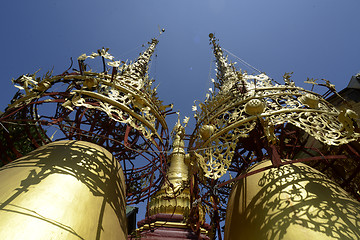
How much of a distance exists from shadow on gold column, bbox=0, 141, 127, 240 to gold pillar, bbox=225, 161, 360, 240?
4.69 feet

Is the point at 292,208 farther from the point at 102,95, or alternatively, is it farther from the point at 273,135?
the point at 102,95

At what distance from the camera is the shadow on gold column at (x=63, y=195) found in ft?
6.15

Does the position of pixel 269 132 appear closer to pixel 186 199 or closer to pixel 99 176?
pixel 99 176

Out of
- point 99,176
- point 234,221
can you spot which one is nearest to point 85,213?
point 99,176

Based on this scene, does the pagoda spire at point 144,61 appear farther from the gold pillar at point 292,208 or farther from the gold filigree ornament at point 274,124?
the gold pillar at point 292,208

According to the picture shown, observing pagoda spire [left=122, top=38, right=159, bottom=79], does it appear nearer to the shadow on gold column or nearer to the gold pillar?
the shadow on gold column

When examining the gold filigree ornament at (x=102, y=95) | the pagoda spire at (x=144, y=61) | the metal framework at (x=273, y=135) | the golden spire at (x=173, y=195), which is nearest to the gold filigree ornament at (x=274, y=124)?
the metal framework at (x=273, y=135)

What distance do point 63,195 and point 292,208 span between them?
7.51 ft

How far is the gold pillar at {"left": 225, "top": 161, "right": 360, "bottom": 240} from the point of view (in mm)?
2115

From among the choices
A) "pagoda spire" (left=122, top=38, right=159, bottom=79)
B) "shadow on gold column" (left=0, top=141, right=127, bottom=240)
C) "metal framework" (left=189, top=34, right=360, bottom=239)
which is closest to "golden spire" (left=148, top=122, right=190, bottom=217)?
"metal framework" (left=189, top=34, right=360, bottom=239)

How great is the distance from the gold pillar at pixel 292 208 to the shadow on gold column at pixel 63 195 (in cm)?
143

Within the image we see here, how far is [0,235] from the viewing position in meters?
1.67

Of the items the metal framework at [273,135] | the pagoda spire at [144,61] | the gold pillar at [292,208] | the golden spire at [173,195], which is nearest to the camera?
the gold pillar at [292,208]

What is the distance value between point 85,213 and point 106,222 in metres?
0.25
